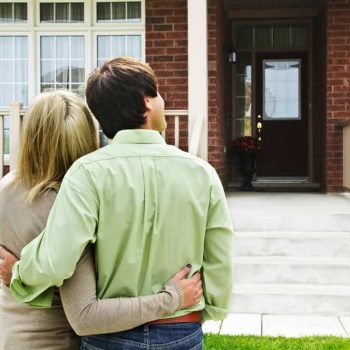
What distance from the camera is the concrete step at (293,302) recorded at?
14.5 feet

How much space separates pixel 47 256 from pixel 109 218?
155mm

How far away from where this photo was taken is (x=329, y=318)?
170 inches

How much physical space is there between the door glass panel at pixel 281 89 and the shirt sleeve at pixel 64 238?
857 cm

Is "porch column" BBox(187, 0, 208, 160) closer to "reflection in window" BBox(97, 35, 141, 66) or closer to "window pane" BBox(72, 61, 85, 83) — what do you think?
"reflection in window" BBox(97, 35, 141, 66)

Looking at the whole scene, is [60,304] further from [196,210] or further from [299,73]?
[299,73]

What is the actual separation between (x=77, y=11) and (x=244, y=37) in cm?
305

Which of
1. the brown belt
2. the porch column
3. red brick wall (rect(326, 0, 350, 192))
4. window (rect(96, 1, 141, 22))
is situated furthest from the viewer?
red brick wall (rect(326, 0, 350, 192))

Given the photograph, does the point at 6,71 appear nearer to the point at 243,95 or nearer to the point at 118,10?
the point at 118,10

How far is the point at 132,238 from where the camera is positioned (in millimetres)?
1346

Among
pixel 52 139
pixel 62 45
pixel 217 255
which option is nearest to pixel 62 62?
pixel 62 45

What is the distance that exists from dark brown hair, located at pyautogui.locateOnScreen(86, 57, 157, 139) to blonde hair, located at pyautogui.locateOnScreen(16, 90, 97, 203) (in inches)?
4.8

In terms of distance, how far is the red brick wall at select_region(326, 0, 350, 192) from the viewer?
7.84 meters

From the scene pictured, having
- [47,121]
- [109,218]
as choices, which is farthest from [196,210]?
[47,121]

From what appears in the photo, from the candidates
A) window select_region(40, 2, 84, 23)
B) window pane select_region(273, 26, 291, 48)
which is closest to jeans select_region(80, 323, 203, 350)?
window select_region(40, 2, 84, 23)
